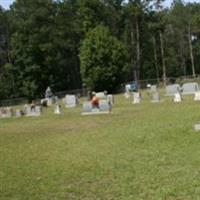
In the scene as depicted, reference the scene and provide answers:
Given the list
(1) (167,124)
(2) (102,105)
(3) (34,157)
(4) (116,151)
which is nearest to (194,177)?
(4) (116,151)

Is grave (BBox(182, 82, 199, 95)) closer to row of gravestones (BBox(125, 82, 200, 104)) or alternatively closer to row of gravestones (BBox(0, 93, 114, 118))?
row of gravestones (BBox(125, 82, 200, 104))

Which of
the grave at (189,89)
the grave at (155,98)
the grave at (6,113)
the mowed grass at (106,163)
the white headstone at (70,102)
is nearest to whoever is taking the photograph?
the mowed grass at (106,163)

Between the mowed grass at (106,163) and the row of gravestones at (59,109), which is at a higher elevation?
the row of gravestones at (59,109)

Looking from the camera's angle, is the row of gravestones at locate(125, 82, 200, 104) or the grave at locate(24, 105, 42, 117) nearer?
the grave at locate(24, 105, 42, 117)

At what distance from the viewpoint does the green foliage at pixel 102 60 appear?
6531cm

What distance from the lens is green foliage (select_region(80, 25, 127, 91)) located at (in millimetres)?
65312

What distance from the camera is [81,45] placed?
75.8m

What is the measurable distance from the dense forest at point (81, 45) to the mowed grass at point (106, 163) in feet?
147

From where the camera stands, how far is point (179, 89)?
41531 mm

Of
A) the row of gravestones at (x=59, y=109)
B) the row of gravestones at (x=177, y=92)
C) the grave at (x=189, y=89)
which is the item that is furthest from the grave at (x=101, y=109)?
the grave at (x=189, y=89)

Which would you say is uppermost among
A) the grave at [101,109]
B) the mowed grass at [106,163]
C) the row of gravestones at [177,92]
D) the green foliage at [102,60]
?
the green foliage at [102,60]

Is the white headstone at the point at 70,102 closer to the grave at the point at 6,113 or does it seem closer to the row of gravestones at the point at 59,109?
the row of gravestones at the point at 59,109

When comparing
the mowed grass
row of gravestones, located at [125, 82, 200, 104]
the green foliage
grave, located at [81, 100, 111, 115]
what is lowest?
the mowed grass

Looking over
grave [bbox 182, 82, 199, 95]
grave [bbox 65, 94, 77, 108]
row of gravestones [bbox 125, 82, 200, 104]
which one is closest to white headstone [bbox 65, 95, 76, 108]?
grave [bbox 65, 94, 77, 108]
